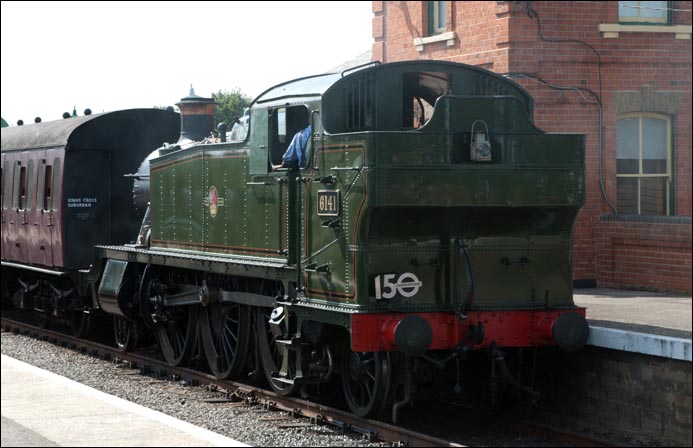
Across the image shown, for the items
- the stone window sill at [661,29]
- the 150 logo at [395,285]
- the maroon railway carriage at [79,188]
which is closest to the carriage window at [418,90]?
Answer: the 150 logo at [395,285]

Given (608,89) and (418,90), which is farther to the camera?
(608,89)

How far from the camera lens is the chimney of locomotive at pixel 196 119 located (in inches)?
574

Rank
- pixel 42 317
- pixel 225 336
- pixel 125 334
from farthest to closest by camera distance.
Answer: pixel 42 317
pixel 125 334
pixel 225 336

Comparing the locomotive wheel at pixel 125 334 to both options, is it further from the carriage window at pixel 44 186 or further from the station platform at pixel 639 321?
the station platform at pixel 639 321

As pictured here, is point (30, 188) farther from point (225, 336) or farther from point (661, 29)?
point (661, 29)

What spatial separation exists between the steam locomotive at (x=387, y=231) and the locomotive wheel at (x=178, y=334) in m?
0.86

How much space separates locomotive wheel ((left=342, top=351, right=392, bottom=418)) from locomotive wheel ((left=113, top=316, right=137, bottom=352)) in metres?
5.01

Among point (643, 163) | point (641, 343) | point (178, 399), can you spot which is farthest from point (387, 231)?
point (643, 163)

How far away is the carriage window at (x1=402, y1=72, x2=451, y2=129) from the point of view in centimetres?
1043

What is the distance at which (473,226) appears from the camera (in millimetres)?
9898

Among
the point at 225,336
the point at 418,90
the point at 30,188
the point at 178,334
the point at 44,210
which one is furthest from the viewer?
the point at 30,188

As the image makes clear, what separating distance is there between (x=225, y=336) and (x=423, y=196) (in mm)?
3929

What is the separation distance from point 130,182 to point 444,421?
7634 millimetres

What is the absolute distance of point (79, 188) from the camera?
16.2m
